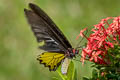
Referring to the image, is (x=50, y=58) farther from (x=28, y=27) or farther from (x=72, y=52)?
(x=28, y=27)

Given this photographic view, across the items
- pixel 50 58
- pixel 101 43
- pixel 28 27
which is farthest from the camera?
pixel 28 27

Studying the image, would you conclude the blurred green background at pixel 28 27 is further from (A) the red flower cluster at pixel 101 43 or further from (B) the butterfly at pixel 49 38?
(A) the red flower cluster at pixel 101 43

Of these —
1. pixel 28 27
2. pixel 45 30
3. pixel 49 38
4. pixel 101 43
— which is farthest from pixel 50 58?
pixel 28 27

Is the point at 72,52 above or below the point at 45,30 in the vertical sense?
below

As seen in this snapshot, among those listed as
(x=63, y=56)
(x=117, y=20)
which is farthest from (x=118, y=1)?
(x=117, y=20)

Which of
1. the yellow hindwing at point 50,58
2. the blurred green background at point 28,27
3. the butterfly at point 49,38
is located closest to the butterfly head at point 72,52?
the butterfly at point 49,38

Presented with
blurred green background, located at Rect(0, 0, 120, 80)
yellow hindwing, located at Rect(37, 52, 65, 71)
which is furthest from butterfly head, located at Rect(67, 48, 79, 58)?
blurred green background, located at Rect(0, 0, 120, 80)

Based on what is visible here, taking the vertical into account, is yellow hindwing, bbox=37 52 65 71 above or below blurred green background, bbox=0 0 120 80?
below

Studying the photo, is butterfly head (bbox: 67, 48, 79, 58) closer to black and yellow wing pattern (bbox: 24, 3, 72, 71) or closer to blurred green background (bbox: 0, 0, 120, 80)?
black and yellow wing pattern (bbox: 24, 3, 72, 71)

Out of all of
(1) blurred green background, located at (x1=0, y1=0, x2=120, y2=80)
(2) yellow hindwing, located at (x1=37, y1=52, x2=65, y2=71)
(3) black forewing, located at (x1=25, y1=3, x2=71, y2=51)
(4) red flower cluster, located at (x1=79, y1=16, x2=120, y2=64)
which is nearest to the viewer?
(4) red flower cluster, located at (x1=79, y1=16, x2=120, y2=64)
